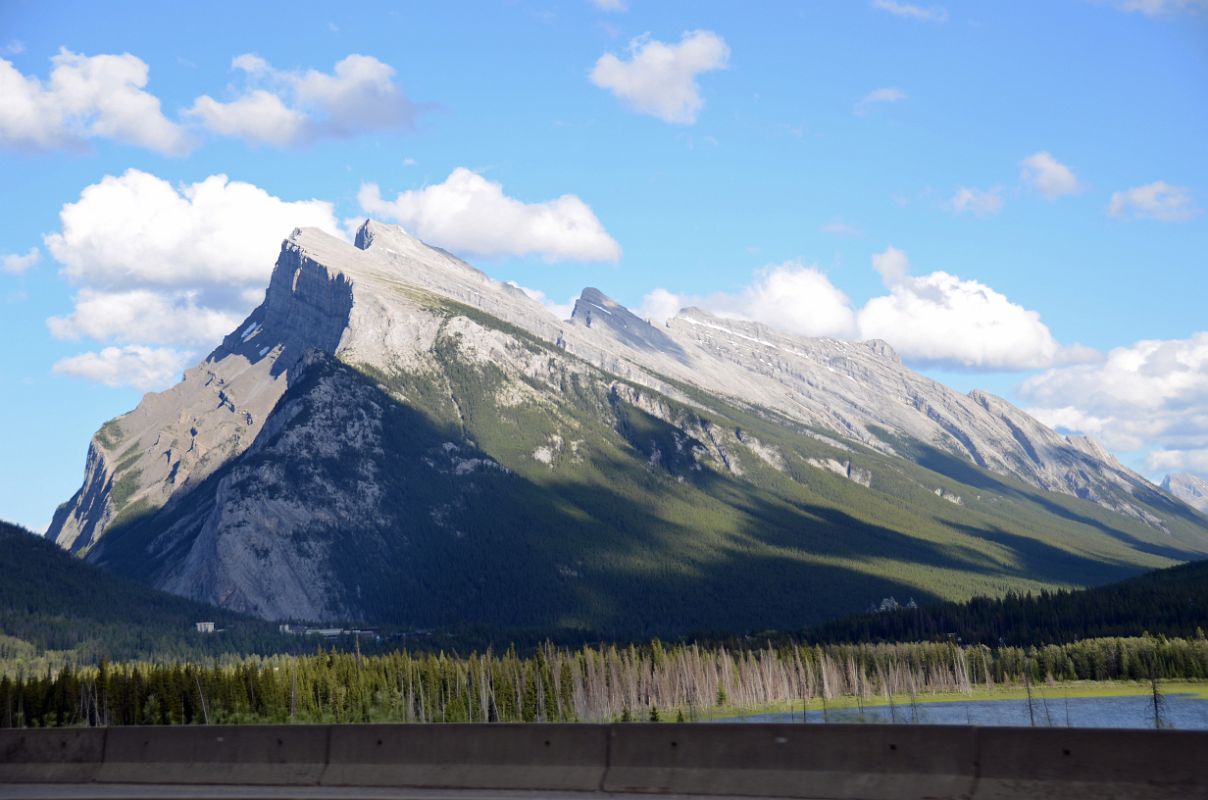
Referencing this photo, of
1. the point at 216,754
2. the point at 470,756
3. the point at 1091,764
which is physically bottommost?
the point at 216,754

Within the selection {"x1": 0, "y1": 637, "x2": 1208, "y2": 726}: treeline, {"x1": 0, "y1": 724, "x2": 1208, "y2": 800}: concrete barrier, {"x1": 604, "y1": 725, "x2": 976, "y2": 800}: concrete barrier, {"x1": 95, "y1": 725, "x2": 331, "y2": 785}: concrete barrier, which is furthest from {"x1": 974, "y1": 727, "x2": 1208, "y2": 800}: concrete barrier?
{"x1": 0, "y1": 637, "x2": 1208, "y2": 726}: treeline

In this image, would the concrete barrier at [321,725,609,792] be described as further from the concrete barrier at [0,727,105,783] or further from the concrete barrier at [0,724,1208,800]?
the concrete barrier at [0,727,105,783]

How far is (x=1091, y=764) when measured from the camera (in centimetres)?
2998

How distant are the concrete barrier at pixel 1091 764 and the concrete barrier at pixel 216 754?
19102 mm

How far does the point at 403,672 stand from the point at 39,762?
379 ft

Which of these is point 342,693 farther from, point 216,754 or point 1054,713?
point 216,754

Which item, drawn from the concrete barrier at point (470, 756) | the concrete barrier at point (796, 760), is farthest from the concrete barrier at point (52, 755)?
the concrete barrier at point (796, 760)

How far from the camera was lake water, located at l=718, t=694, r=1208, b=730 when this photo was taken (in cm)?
15425

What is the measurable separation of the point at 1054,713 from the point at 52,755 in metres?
149

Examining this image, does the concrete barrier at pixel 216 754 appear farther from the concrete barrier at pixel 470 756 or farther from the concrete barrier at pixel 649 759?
the concrete barrier at pixel 470 756

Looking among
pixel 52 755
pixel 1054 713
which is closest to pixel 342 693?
pixel 1054 713

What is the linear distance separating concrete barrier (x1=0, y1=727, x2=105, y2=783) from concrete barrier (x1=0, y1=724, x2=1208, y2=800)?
0.04m

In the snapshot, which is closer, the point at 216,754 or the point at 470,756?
the point at 470,756

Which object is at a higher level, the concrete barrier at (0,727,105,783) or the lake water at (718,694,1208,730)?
the concrete barrier at (0,727,105,783)
